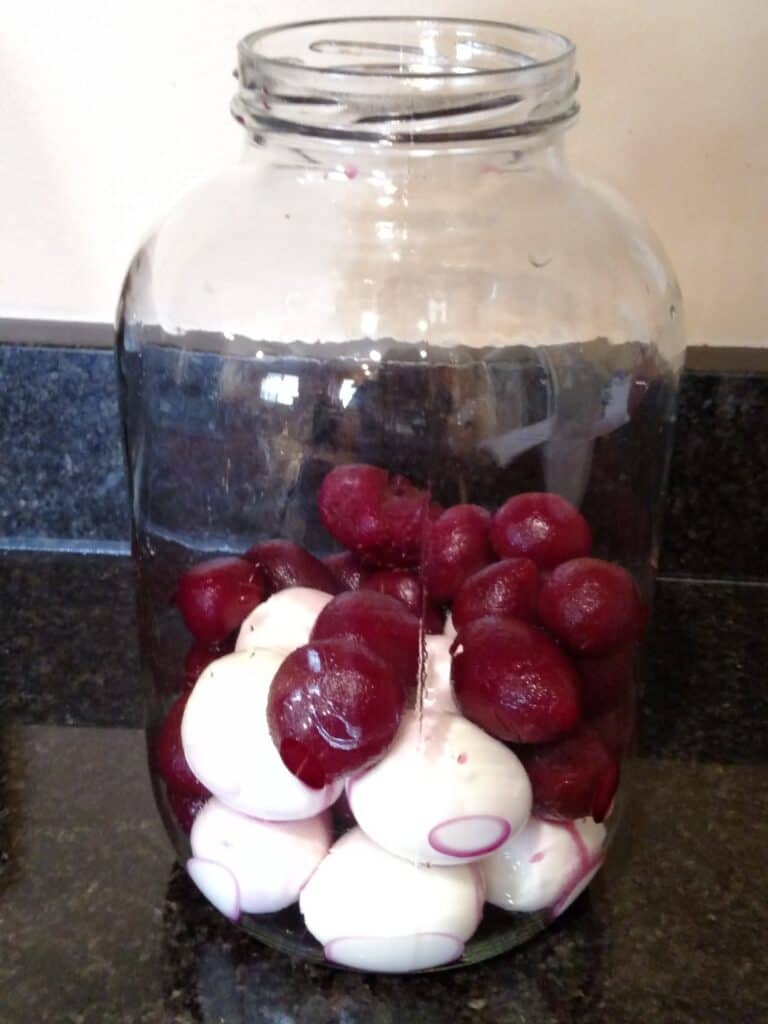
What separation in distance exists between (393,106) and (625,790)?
1.09 ft

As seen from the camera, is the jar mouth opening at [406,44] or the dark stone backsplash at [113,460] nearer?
the jar mouth opening at [406,44]

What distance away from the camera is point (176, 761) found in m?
0.51

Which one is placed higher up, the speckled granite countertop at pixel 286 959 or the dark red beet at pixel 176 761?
the dark red beet at pixel 176 761

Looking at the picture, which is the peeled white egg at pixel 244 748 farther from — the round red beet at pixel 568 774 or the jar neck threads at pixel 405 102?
the jar neck threads at pixel 405 102

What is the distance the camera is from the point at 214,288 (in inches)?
21.7

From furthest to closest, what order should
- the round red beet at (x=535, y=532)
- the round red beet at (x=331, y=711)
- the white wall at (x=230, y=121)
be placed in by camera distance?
the white wall at (x=230, y=121), the round red beet at (x=535, y=532), the round red beet at (x=331, y=711)

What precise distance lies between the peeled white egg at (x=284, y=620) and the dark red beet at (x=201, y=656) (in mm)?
20

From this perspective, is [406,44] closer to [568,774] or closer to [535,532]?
[535,532]

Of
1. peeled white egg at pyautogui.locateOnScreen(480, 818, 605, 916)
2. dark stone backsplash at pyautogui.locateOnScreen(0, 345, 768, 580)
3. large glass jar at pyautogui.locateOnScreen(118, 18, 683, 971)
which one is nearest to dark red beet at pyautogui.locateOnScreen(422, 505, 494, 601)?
large glass jar at pyautogui.locateOnScreen(118, 18, 683, 971)

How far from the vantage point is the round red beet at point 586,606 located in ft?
1.56

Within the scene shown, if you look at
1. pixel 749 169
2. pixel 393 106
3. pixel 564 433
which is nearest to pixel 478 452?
pixel 564 433

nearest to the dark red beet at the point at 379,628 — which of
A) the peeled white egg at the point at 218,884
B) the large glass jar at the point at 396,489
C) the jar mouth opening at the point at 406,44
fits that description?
the large glass jar at the point at 396,489

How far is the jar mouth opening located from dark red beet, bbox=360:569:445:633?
23 cm

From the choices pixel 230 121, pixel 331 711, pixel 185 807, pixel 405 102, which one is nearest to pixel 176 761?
pixel 185 807
